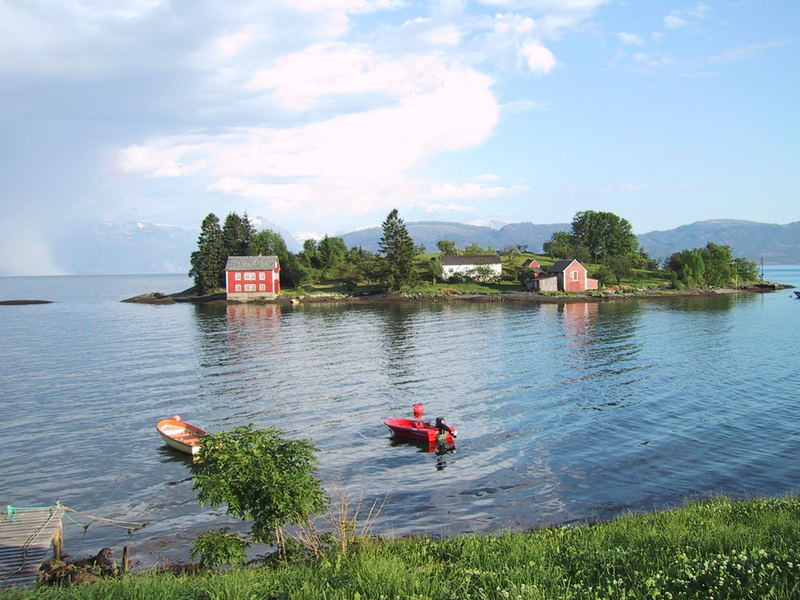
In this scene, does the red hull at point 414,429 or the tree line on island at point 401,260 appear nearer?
the red hull at point 414,429

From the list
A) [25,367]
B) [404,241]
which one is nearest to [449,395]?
[25,367]

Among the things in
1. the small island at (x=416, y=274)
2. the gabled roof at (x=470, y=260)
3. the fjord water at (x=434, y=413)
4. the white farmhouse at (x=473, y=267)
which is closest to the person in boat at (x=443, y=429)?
the fjord water at (x=434, y=413)

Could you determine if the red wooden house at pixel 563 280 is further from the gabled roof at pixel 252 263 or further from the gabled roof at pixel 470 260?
the gabled roof at pixel 252 263

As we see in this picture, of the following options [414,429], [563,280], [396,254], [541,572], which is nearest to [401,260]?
[396,254]

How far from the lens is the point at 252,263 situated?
127 m

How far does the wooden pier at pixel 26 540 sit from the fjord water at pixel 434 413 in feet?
5.29

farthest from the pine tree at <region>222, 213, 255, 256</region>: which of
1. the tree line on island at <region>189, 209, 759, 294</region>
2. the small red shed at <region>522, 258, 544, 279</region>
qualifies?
the small red shed at <region>522, 258, 544, 279</region>

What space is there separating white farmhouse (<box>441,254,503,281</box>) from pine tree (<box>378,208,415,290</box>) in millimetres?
11262

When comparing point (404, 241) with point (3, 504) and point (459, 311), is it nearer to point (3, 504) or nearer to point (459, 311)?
point (459, 311)

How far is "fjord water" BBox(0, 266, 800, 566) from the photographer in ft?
76.0

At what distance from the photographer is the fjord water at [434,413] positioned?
76.0 ft

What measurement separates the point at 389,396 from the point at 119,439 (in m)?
16.2

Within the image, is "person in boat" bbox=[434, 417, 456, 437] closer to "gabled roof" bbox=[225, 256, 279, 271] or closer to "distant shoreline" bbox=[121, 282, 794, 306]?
"distant shoreline" bbox=[121, 282, 794, 306]

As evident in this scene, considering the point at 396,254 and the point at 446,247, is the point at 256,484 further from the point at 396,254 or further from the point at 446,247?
the point at 446,247
